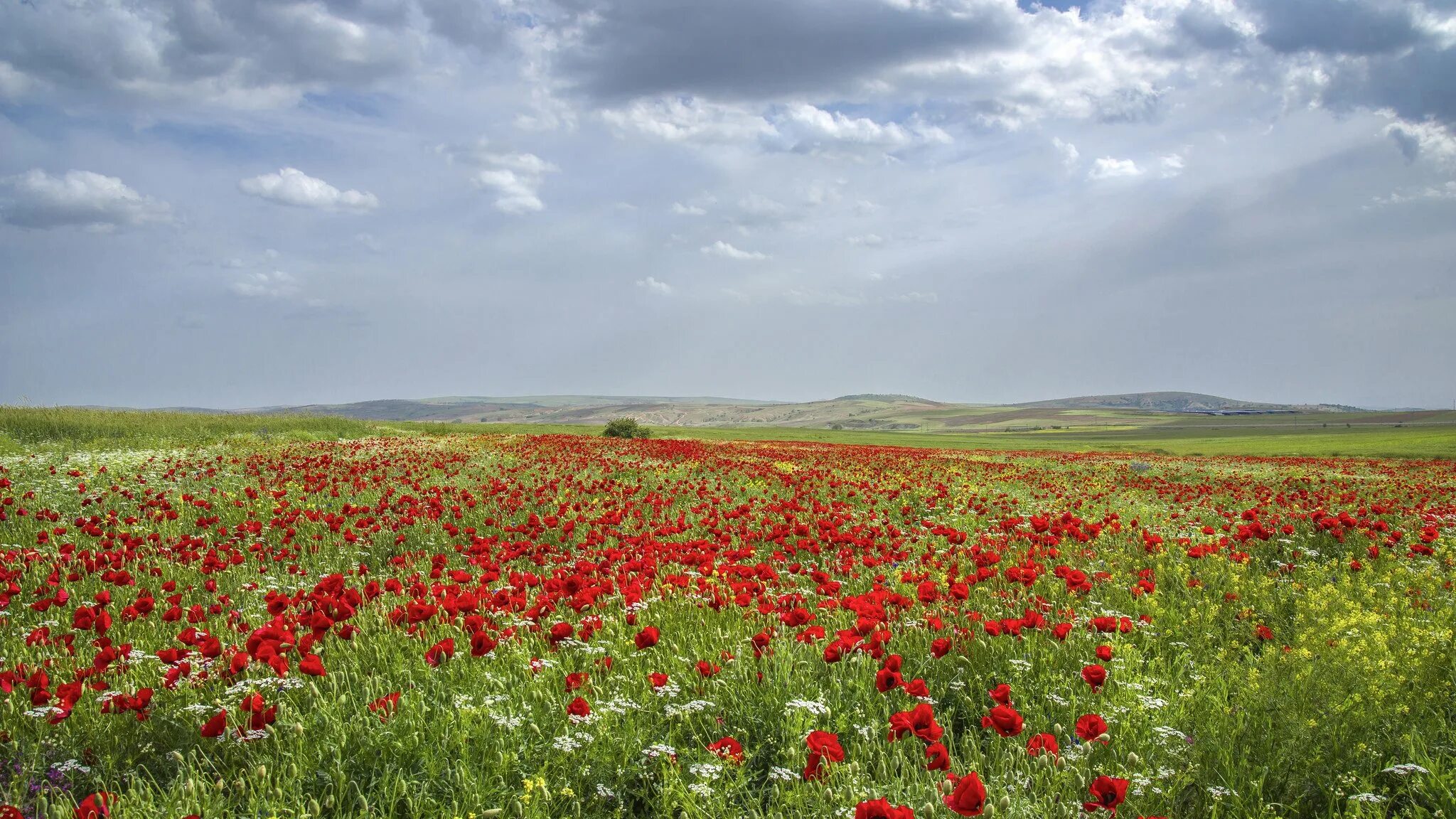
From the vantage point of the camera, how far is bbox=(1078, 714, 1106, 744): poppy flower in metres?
3.08

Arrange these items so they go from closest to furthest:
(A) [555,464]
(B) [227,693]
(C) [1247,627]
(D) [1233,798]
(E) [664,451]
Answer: (D) [1233,798]
(B) [227,693]
(C) [1247,627]
(A) [555,464]
(E) [664,451]

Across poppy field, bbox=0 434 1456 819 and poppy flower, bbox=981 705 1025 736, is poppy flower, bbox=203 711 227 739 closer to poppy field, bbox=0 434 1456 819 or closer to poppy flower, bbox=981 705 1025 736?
poppy field, bbox=0 434 1456 819

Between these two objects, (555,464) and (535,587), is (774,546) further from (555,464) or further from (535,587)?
(555,464)

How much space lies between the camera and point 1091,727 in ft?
10.3

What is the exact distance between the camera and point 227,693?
403 centimetres

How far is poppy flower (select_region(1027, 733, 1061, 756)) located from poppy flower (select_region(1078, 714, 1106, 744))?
0.42ft

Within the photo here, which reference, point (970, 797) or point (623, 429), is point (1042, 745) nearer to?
point (970, 797)

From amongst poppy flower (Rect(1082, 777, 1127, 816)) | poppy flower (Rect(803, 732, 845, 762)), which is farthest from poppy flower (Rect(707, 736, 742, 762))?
poppy flower (Rect(1082, 777, 1127, 816))

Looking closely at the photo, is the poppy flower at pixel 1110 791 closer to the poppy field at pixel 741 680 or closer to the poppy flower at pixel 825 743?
the poppy field at pixel 741 680

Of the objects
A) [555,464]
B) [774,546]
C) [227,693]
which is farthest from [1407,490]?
[227,693]

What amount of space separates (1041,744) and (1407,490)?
19.3m

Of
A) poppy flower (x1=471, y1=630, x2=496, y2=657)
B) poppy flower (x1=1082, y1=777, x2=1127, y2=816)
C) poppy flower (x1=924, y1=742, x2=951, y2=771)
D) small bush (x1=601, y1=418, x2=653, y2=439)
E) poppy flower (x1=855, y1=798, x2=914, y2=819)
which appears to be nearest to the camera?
poppy flower (x1=855, y1=798, x2=914, y2=819)

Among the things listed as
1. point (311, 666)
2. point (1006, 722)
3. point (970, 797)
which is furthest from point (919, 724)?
point (311, 666)

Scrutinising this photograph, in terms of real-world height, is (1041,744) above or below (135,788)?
above
